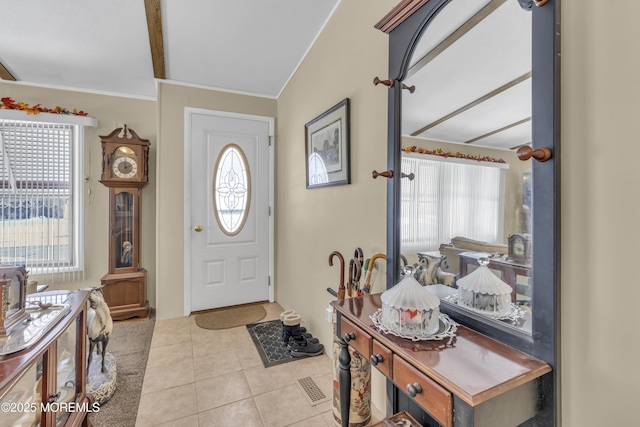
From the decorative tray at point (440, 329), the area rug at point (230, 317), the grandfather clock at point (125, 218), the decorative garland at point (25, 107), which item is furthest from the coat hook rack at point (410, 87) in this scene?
the decorative garland at point (25, 107)

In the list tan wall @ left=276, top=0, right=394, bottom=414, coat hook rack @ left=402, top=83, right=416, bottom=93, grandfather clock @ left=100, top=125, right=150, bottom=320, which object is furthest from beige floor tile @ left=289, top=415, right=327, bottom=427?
grandfather clock @ left=100, top=125, right=150, bottom=320

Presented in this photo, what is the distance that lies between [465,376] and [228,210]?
2937 millimetres

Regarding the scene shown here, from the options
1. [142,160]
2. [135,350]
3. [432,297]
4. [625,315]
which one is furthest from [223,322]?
[625,315]

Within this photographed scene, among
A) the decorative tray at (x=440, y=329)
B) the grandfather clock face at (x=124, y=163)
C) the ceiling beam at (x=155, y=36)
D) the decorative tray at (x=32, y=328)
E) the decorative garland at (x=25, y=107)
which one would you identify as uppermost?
the ceiling beam at (x=155, y=36)

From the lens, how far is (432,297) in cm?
111

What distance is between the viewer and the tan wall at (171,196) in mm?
3068

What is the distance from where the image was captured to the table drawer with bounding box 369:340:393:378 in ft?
3.51

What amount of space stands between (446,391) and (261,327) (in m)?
2.32

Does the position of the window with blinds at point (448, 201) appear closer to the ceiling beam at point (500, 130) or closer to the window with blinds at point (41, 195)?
the ceiling beam at point (500, 130)

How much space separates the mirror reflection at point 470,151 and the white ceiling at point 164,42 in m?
1.39

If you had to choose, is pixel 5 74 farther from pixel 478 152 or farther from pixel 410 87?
pixel 478 152

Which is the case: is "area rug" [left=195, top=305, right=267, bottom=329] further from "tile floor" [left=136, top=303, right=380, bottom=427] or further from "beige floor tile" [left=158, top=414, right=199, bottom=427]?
"beige floor tile" [left=158, top=414, right=199, bottom=427]

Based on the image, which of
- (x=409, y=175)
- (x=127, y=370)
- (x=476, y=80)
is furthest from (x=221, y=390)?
(x=476, y=80)

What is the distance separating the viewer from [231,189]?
11.0 ft
